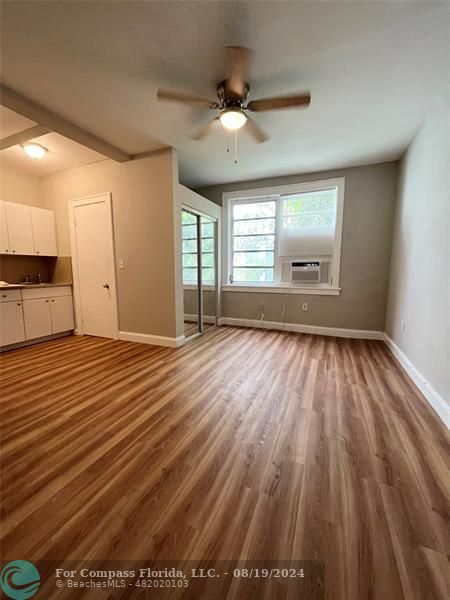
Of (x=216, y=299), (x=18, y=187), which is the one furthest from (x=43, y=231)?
(x=216, y=299)

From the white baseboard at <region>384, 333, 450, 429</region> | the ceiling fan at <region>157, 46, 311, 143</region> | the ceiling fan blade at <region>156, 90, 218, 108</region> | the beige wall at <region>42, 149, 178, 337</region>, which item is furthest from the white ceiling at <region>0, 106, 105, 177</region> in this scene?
the white baseboard at <region>384, 333, 450, 429</region>

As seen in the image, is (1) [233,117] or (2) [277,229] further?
(2) [277,229]

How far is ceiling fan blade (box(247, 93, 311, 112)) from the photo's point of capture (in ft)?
5.88

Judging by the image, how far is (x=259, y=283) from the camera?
4.59 m

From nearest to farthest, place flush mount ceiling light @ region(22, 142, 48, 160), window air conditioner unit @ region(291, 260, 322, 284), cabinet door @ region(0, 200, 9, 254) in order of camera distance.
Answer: flush mount ceiling light @ region(22, 142, 48, 160), cabinet door @ region(0, 200, 9, 254), window air conditioner unit @ region(291, 260, 322, 284)

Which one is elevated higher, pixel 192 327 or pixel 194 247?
pixel 194 247

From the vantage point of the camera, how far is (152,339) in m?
3.56

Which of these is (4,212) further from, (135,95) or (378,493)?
(378,493)

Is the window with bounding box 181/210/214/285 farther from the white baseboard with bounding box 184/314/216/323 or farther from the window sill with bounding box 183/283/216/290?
the white baseboard with bounding box 184/314/216/323

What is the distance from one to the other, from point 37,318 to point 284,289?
13.1ft

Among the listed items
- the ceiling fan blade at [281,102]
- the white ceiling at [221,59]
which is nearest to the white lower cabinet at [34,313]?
the white ceiling at [221,59]

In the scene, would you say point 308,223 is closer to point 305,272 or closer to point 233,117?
point 305,272

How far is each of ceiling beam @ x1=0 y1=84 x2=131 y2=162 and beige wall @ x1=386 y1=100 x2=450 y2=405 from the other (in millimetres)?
3527

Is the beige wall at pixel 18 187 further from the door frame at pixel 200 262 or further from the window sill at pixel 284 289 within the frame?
the window sill at pixel 284 289
